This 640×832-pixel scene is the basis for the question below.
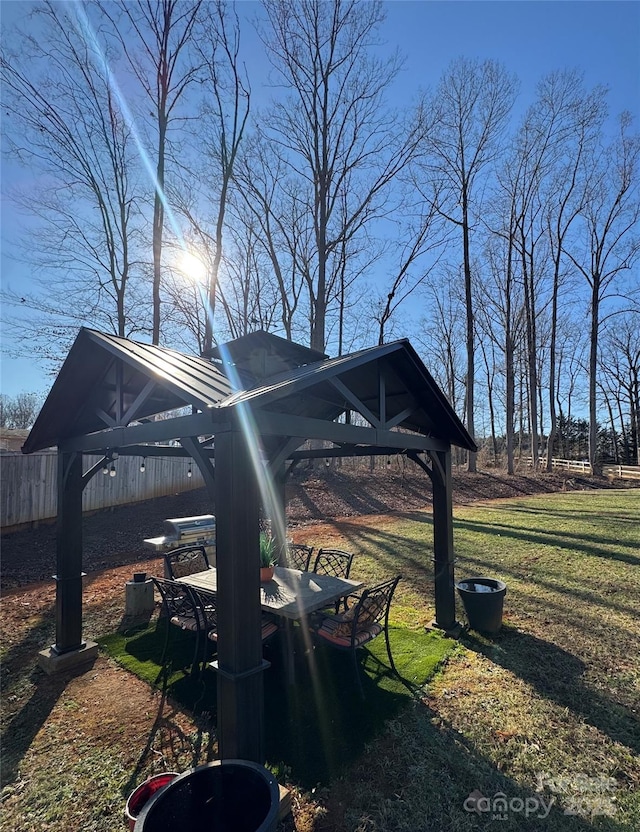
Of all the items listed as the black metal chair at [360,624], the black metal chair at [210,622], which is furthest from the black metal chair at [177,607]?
the black metal chair at [360,624]

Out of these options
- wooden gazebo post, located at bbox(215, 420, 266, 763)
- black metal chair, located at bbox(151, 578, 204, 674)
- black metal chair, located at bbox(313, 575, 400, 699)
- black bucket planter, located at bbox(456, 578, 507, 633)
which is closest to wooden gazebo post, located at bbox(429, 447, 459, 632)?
black bucket planter, located at bbox(456, 578, 507, 633)

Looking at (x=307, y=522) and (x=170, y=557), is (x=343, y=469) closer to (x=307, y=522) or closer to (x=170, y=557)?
(x=307, y=522)

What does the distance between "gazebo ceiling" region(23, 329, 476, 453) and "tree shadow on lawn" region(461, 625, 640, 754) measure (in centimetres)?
232

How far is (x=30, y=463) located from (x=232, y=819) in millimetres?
9242

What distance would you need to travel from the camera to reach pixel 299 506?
13.1 meters

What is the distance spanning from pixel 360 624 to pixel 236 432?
251cm

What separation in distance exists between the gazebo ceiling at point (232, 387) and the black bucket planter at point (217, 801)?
76.5 inches

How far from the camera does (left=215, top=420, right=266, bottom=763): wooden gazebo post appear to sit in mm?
2756

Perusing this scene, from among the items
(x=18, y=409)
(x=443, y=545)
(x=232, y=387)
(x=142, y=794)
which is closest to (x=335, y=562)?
(x=443, y=545)

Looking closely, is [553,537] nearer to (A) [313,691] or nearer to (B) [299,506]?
(B) [299,506]

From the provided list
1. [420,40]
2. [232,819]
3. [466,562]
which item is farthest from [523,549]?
[420,40]

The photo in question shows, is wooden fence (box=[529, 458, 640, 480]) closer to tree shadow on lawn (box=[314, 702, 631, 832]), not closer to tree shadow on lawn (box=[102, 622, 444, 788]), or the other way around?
tree shadow on lawn (box=[102, 622, 444, 788])

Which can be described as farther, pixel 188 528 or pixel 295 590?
pixel 188 528

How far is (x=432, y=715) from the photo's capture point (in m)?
3.56
